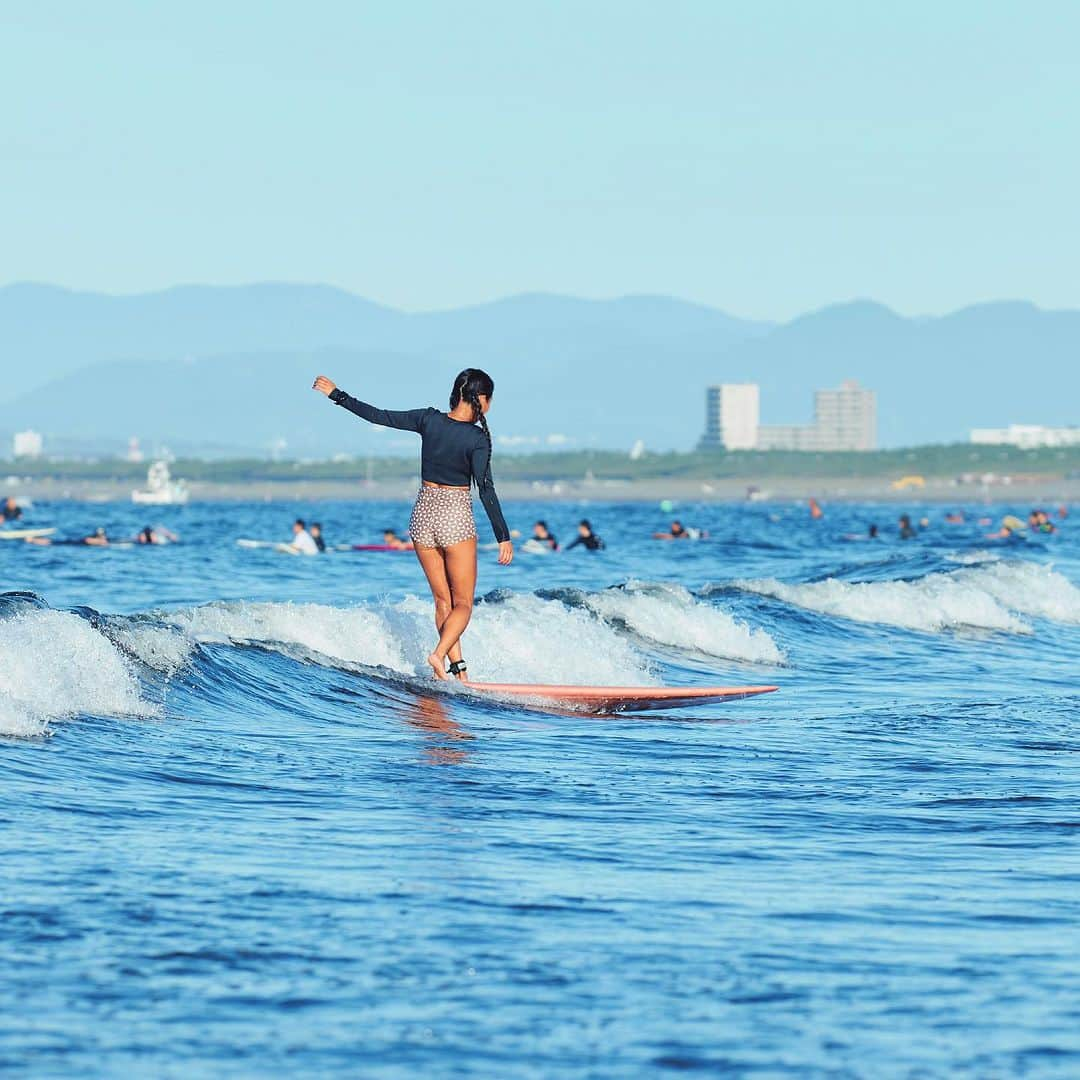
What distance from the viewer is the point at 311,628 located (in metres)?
16.9

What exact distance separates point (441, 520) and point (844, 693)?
486 centimetres

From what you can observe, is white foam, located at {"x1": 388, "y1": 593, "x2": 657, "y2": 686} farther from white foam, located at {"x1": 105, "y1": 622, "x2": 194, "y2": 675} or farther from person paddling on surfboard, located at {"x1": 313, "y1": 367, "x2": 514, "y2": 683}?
white foam, located at {"x1": 105, "y1": 622, "x2": 194, "y2": 675}

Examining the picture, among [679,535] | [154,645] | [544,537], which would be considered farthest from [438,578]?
[679,535]

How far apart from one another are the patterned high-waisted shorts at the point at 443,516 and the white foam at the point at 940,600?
12.7 m

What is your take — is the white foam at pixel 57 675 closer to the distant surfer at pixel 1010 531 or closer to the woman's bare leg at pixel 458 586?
the woman's bare leg at pixel 458 586

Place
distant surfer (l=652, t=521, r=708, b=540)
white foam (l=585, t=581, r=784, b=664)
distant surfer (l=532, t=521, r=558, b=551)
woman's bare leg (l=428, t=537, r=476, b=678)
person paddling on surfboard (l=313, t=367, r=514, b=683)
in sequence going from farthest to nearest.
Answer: distant surfer (l=652, t=521, r=708, b=540), distant surfer (l=532, t=521, r=558, b=551), white foam (l=585, t=581, r=784, b=664), woman's bare leg (l=428, t=537, r=476, b=678), person paddling on surfboard (l=313, t=367, r=514, b=683)

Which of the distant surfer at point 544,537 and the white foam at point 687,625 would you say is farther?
the distant surfer at point 544,537

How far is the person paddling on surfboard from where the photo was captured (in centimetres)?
1280

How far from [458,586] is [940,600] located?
1439 centimetres

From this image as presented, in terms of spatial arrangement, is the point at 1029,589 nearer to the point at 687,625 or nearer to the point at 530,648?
the point at 687,625

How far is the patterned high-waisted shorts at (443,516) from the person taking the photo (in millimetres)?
13125

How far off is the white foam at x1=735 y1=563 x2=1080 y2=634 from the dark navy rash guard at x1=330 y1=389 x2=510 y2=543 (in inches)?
507

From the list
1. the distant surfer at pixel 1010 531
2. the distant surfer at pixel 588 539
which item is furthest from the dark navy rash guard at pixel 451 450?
the distant surfer at pixel 1010 531

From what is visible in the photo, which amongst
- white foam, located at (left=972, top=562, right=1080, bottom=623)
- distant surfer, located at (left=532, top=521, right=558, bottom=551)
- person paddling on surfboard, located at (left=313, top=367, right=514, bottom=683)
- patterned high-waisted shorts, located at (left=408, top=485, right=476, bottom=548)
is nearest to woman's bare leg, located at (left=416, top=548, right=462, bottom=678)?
person paddling on surfboard, located at (left=313, top=367, right=514, bottom=683)
